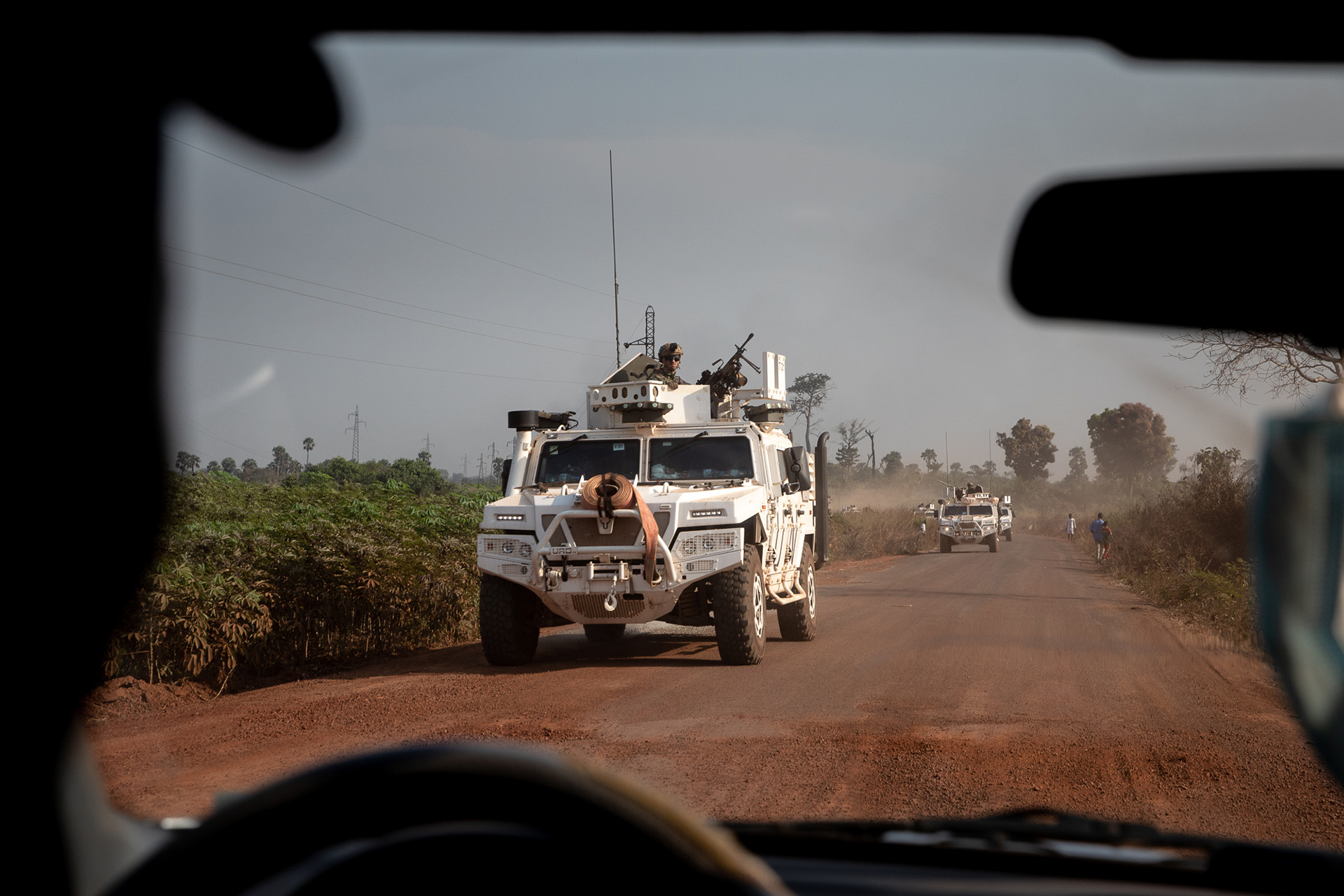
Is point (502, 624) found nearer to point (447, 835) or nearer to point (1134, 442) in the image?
point (447, 835)

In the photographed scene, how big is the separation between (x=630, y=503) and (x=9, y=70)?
25.1 ft

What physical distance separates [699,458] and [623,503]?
172 cm

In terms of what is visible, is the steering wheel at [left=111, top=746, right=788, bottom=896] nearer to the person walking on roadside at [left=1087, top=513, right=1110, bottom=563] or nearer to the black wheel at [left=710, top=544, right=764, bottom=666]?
the black wheel at [left=710, top=544, right=764, bottom=666]

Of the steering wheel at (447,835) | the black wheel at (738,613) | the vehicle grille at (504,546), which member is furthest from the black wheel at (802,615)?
the steering wheel at (447,835)

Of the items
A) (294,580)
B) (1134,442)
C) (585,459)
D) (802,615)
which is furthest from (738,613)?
(1134,442)

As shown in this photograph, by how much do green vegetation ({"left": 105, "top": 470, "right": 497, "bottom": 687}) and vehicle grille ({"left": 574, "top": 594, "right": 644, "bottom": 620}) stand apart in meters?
2.36

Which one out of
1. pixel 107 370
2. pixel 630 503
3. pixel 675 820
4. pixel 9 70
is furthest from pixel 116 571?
pixel 630 503

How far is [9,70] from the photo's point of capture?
6.56 feet

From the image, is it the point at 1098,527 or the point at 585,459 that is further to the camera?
the point at 1098,527

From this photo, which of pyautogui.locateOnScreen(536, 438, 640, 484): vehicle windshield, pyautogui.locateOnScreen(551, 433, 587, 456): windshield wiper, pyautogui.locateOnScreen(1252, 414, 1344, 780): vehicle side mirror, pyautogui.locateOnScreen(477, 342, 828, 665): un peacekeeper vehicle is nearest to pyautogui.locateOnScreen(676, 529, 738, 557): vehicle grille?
pyautogui.locateOnScreen(477, 342, 828, 665): un peacekeeper vehicle

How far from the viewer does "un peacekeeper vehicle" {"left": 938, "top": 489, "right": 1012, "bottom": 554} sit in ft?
131

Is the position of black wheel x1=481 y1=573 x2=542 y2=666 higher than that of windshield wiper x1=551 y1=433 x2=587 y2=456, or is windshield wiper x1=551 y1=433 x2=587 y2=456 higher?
windshield wiper x1=551 y1=433 x2=587 y2=456

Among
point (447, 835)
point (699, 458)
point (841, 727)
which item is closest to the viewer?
point (447, 835)

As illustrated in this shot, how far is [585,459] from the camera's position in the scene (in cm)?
1097
